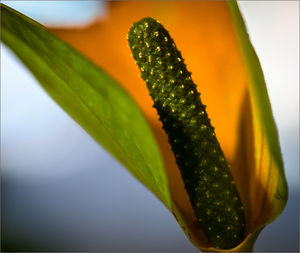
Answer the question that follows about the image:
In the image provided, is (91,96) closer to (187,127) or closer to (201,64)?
Result: (187,127)

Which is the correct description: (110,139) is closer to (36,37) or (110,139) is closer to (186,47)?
(36,37)

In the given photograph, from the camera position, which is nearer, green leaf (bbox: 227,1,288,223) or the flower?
green leaf (bbox: 227,1,288,223)

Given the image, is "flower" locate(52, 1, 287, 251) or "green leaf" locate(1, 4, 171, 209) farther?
"flower" locate(52, 1, 287, 251)

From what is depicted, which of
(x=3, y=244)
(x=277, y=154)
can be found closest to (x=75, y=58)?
(x=277, y=154)

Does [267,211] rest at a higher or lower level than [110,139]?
lower

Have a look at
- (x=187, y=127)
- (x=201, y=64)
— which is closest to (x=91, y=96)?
(x=187, y=127)
